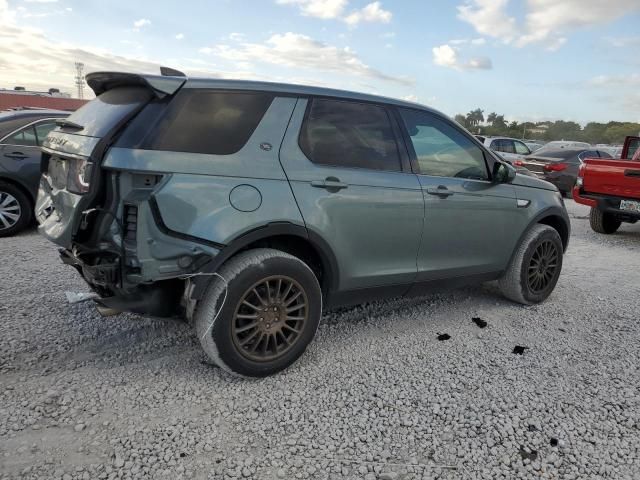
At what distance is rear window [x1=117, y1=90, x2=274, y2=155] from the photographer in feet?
8.88

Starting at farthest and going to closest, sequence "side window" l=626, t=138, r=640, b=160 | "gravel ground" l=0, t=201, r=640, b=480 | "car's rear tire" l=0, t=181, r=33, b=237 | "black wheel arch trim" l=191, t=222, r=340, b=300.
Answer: "side window" l=626, t=138, r=640, b=160, "car's rear tire" l=0, t=181, r=33, b=237, "black wheel arch trim" l=191, t=222, r=340, b=300, "gravel ground" l=0, t=201, r=640, b=480

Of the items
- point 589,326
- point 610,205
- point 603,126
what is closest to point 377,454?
point 589,326

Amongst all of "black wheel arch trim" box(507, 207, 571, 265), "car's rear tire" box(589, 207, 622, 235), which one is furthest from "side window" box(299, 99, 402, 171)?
"car's rear tire" box(589, 207, 622, 235)

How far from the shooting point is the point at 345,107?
11.2 feet

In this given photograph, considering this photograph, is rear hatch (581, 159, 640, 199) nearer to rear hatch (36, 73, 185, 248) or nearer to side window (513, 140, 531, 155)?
rear hatch (36, 73, 185, 248)

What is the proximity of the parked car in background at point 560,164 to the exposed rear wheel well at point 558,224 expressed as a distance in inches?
364

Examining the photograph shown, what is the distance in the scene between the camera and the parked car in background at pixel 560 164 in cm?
1347

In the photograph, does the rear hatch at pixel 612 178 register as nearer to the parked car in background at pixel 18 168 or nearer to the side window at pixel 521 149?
the side window at pixel 521 149

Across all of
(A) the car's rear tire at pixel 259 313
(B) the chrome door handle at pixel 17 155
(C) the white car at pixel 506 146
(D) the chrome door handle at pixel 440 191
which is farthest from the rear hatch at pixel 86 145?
(C) the white car at pixel 506 146

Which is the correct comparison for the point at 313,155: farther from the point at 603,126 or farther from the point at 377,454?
the point at 603,126

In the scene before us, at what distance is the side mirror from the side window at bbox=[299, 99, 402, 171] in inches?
40.6

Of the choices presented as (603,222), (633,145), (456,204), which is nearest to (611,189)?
(603,222)

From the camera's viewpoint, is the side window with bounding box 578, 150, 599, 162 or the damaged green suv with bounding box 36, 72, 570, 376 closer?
the damaged green suv with bounding box 36, 72, 570, 376

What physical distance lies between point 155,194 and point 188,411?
1.20m
